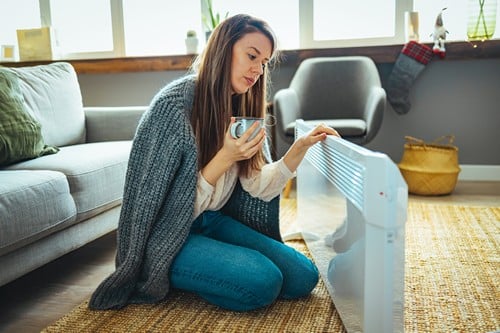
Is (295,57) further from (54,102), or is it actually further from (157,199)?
(157,199)

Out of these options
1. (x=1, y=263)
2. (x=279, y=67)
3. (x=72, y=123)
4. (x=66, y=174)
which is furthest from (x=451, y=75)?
(x=1, y=263)

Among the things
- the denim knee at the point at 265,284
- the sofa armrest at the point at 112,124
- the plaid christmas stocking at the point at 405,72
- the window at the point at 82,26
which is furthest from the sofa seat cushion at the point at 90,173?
the window at the point at 82,26

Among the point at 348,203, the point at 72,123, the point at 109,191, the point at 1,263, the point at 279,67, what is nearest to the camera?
the point at 348,203

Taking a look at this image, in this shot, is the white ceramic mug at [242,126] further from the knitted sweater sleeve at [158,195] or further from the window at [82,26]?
the window at [82,26]

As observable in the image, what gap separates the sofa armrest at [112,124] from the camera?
2.41 meters

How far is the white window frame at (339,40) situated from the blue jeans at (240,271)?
2.28 m

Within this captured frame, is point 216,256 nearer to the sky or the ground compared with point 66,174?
nearer to the ground

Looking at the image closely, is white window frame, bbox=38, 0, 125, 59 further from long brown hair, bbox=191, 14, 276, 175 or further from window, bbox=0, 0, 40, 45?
long brown hair, bbox=191, 14, 276, 175

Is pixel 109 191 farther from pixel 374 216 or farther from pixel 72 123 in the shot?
pixel 374 216

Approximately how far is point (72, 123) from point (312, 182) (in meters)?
1.29

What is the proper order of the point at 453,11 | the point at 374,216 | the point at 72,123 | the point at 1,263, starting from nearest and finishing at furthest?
the point at 374,216 → the point at 1,263 → the point at 72,123 → the point at 453,11

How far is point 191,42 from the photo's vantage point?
345 centimetres

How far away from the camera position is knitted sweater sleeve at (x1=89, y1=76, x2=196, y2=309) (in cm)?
131

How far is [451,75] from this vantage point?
3.21m
